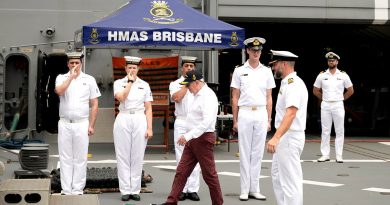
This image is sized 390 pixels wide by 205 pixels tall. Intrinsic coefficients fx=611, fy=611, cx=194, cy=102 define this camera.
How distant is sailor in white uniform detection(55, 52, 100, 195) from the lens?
330 inches

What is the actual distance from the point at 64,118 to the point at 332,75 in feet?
21.7

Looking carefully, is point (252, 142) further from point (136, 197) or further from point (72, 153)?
point (72, 153)

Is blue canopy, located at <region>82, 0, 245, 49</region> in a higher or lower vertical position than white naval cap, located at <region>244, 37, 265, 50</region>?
→ higher

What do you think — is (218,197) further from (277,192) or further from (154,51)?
(154,51)

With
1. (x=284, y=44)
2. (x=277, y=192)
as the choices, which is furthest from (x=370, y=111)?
(x=277, y=192)

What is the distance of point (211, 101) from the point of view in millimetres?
7480

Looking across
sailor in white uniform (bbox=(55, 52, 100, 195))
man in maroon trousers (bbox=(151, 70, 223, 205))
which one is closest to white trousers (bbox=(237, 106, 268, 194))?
man in maroon trousers (bbox=(151, 70, 223, 205))

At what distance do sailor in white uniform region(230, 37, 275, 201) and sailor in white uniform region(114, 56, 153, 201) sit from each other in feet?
4.77

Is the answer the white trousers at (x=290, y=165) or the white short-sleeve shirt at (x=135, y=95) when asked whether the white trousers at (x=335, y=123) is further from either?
the white trousers at (x=290, y=165)

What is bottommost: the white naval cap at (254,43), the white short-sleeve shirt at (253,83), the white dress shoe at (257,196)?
the white dress shoe at (257,196)

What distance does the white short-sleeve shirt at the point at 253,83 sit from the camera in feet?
29.2

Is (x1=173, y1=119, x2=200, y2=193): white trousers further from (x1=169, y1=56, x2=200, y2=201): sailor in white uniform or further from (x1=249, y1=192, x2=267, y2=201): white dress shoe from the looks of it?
(x1=249, y1=192, x2=267, y2=201): white dress shoe

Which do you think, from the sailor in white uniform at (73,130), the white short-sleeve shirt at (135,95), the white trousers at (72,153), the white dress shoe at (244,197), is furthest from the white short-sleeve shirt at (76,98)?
the white dress shoe at (244,197)

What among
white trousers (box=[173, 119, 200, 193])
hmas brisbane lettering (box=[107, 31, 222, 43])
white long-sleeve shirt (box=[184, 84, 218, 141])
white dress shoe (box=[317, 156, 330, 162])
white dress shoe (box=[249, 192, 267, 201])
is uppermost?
hmas brisbane lettering (box=[107, 31, 222, 43])
